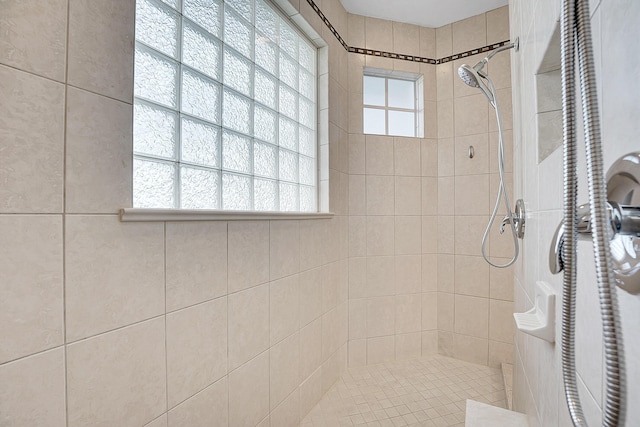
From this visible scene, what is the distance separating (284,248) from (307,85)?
3.77 ft

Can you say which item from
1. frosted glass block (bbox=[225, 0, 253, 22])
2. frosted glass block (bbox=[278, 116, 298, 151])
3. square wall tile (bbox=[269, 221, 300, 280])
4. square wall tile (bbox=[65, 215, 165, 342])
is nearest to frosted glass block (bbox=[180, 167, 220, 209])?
square wall tile (bbox=[65, 215, 165, 342])

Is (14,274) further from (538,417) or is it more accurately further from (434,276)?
(434,276)

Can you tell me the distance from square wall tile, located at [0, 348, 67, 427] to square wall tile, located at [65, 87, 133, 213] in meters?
0.36

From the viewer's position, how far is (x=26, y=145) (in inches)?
28.1


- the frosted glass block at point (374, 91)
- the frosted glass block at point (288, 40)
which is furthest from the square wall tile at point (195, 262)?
the frosted glass block at point (374, 91)

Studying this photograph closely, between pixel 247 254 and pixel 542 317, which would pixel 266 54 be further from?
pixel 542 317

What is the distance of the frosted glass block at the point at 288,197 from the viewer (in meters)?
1.82

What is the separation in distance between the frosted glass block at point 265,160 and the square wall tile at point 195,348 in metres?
0.69

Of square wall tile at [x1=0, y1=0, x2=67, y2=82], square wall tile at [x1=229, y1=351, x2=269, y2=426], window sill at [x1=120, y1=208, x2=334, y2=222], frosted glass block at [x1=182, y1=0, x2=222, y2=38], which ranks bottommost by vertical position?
square wall tile at [x1=229, y1=351, x2=269, y2=426]

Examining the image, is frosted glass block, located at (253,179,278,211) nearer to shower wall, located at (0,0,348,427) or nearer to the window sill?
the window sill

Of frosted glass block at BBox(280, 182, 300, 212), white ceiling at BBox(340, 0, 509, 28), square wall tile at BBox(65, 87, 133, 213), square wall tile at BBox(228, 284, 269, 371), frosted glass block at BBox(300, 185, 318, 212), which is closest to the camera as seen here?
square wall tile at BBox(65, 87, 133, 213)

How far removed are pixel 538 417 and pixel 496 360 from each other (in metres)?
1.74

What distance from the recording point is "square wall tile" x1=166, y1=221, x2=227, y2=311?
3.45ft

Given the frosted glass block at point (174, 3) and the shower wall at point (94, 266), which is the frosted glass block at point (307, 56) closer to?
the frosted glass block at point (174, 3)
